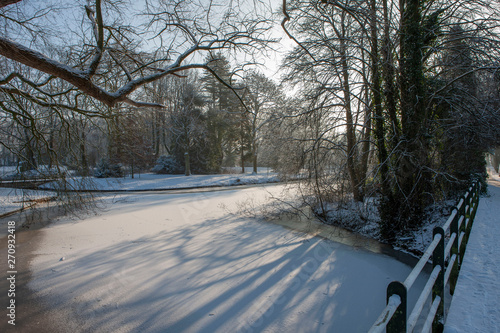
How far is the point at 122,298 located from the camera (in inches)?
193

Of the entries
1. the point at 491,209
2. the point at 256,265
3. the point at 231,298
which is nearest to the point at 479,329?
the point at 231,298

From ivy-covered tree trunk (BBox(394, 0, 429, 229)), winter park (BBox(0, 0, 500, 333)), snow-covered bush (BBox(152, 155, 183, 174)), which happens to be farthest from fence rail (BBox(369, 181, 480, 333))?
snow-covered bush (BBox(152, 155, 183, 174))

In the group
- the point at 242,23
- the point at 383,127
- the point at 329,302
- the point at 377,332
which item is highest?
the point at 242,23

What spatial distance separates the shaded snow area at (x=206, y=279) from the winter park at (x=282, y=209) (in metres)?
0.04

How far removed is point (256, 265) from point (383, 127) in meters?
5.87

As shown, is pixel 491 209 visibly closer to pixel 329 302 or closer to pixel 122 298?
pixel 329 302

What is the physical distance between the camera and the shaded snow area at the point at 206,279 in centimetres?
434

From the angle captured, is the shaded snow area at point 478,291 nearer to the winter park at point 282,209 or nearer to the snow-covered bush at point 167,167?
the winter park at point 282,209

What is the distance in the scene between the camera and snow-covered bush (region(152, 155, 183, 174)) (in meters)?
32.8

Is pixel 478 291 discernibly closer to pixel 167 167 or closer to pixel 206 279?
pixel 206 279

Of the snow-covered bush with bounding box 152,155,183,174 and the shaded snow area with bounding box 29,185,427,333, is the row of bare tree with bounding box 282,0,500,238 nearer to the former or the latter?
the shaded snow area with bounding box 29,185,427,333

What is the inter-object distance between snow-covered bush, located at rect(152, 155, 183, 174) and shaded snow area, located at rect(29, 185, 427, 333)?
23.1m

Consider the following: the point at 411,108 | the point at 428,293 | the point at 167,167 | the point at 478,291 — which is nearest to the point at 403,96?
the point at 411,108

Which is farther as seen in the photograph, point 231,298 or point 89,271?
point 89,271
